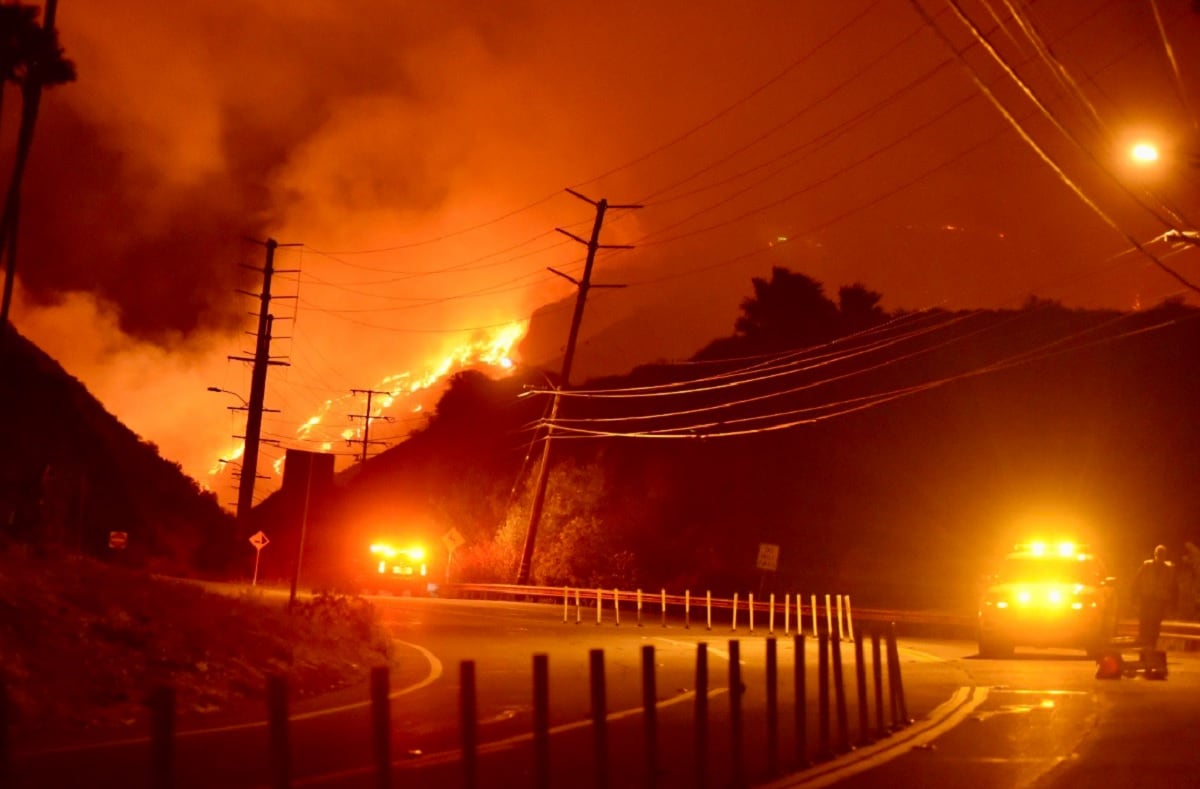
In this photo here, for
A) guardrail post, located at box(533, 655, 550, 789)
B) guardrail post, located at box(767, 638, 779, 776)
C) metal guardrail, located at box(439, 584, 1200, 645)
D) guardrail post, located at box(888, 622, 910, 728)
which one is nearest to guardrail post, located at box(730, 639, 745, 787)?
guardrail post, located at box(767, 638, 779, 776)

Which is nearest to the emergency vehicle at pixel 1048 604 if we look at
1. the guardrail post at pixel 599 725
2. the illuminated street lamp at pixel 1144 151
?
the illuminated street lamp at pixel 1144 151

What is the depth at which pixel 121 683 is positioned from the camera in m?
16.3

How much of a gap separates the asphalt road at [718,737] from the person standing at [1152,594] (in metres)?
0.73

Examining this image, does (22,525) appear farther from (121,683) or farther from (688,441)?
(688,441)

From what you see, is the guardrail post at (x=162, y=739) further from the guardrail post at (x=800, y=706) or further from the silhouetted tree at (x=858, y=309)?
the silhouetted tree at (x=858, y=309)

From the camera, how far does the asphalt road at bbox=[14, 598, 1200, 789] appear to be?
36.1ft

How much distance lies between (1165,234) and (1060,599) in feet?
23.0

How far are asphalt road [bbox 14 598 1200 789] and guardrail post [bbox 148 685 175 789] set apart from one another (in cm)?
225

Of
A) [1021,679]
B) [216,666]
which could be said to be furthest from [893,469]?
[216,666]

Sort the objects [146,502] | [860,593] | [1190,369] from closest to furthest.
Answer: [860,593]
[1190,369]
[146,502]

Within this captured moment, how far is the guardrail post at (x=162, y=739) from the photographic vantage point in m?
5.16

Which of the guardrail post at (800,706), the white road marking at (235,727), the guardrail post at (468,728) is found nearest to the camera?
the guardrail post at (468,728)

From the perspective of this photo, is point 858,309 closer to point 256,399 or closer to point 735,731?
point 256,399

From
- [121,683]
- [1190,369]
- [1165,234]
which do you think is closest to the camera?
[121,683]
